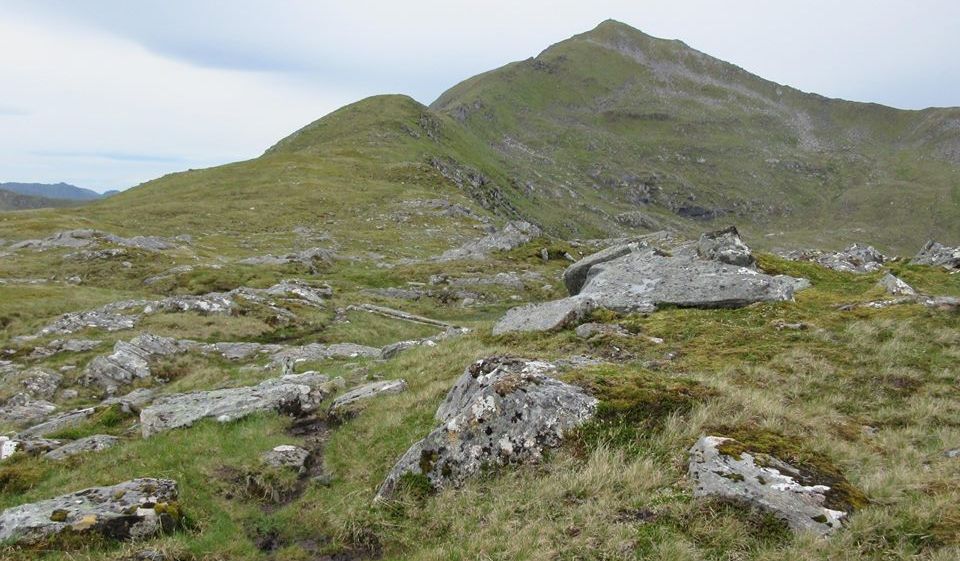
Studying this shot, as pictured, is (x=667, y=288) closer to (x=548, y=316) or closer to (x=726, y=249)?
(x=726, y=249)

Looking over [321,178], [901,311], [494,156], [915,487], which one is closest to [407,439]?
[915,487]

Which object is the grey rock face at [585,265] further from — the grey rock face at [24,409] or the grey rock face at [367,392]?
the grey rock face at [24,409]

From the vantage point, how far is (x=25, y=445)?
15.4 metres

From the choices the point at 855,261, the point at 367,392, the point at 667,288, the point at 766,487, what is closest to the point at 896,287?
the point at 667,288

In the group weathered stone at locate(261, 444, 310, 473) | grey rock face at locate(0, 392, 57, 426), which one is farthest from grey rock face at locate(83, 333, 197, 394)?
weathered stone at locate(261, 444, 310, 473)

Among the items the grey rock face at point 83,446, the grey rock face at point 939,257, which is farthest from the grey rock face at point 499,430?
the grey rock face at point 939,257

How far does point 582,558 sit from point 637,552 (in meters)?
0.71

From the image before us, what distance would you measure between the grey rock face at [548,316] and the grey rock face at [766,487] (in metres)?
11.0

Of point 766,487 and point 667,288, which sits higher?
point 667,288

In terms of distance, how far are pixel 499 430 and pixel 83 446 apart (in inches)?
469

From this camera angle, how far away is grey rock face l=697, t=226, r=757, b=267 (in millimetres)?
24562

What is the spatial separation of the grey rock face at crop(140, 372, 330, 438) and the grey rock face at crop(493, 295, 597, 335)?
7.22m

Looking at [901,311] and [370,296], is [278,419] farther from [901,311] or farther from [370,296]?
[370,296]

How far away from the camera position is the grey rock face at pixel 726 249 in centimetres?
2456
